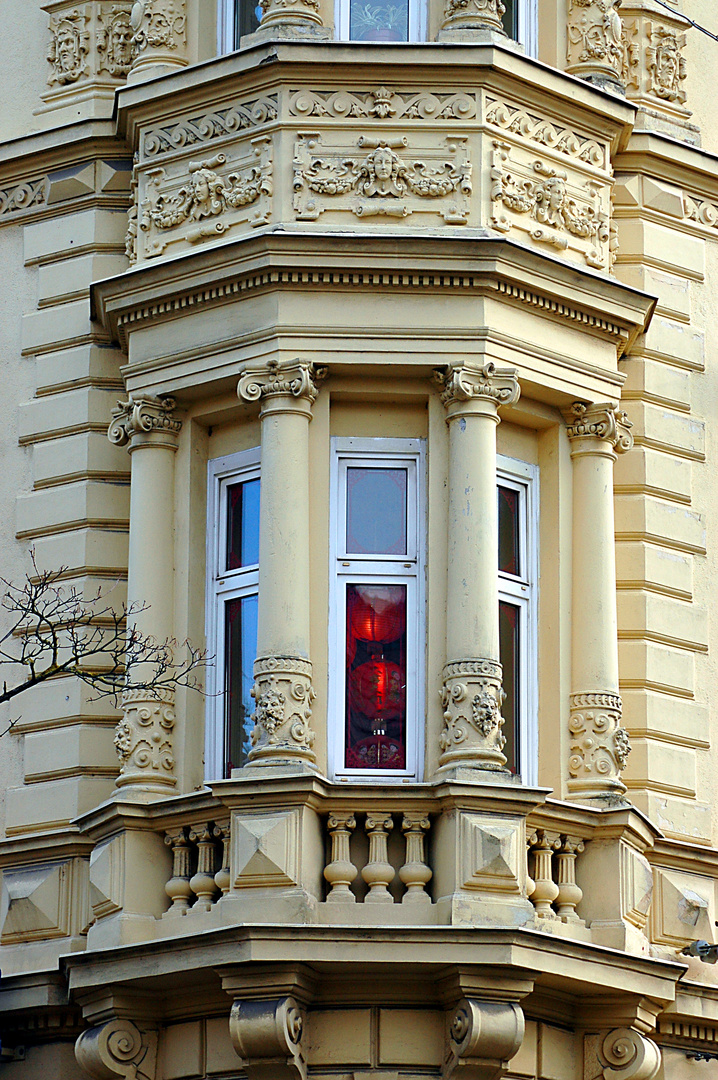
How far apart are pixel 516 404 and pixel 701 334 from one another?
2160 mm

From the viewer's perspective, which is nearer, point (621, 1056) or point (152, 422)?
point (621, 1056)

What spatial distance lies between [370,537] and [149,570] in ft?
5.15

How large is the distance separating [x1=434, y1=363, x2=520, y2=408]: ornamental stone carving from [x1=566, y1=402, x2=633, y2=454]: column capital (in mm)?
802

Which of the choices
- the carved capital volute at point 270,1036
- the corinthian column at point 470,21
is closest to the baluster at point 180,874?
the carved capital volute at point 270,1036

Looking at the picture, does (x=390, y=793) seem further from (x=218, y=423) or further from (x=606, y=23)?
(x=606, y=23)

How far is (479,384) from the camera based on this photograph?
15.9 metres

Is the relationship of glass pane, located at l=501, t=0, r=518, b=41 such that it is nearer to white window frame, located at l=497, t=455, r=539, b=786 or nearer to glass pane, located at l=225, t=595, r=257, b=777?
white window frame, located at l=497, t=455, r=539, b=786

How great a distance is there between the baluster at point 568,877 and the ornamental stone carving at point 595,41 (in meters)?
5.77

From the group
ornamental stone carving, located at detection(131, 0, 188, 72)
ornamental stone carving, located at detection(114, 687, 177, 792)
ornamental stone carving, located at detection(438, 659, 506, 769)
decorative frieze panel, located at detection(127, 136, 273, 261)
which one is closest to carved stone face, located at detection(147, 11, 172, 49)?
ornamental stone carving, located at detection(131, 0, 188, 72)

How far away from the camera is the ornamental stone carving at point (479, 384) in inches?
625

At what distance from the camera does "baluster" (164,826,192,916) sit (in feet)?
50.5

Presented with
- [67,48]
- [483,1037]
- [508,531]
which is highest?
[67,48]

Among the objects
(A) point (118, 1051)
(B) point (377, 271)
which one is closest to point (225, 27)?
(B) point (377, 271)

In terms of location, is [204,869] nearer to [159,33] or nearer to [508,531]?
[508,531]
